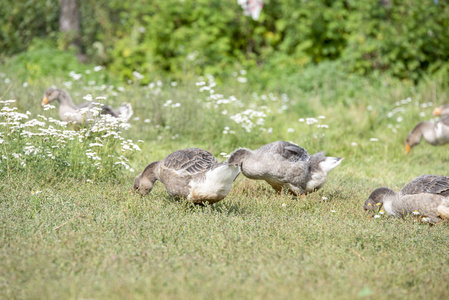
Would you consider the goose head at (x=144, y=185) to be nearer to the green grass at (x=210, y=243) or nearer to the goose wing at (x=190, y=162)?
the green grass at (x=210, y=243)

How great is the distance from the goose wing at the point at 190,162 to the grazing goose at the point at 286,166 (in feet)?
1.21

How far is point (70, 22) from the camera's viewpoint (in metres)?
16.1

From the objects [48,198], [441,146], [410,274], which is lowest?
[441,146]

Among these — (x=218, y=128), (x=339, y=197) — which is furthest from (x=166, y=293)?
(x=218, y=128)

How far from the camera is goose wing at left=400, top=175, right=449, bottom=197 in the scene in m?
5.61

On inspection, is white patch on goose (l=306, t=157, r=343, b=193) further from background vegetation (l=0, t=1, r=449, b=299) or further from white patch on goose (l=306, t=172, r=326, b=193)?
background vegetation (l=0, t=1, r=449, b=299)

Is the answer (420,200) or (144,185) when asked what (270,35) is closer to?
(144,185)

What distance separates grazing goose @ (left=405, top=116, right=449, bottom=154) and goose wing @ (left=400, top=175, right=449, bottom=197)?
3716 millimetres

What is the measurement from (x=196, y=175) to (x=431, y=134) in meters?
5.74

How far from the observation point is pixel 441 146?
10.4m

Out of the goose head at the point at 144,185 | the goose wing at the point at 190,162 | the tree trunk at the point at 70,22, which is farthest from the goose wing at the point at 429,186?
the tree trunk at the point at 70,22

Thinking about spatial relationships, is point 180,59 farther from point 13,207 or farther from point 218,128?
point 13,207

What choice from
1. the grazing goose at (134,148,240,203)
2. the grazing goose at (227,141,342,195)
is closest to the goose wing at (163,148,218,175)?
the grazing goose at (134,148,240,203)

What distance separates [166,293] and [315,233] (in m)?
2.00
